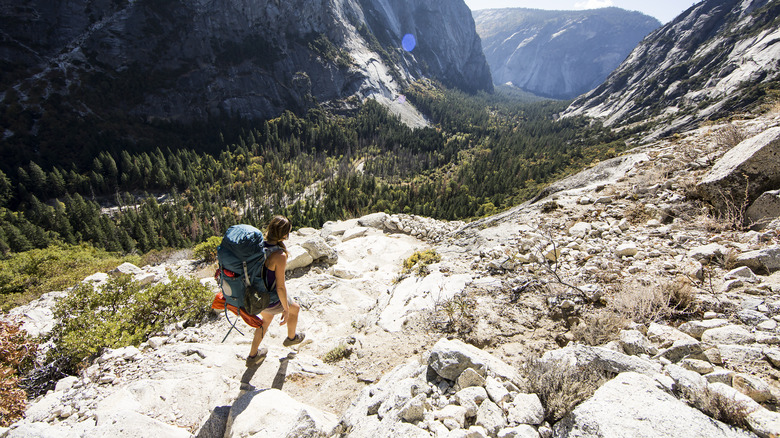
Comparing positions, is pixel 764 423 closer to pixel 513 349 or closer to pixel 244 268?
pixel 513 349

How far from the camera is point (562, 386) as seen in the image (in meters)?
3.04

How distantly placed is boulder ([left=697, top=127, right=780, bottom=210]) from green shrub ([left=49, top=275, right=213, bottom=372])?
13169 millimetres

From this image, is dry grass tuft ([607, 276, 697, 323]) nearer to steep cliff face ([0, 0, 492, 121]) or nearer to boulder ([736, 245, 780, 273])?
boulder ([736, 245, 780, 273])

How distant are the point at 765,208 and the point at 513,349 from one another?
6.29m

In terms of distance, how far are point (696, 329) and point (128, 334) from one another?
9.90 metres

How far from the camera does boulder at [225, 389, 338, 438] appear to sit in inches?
145

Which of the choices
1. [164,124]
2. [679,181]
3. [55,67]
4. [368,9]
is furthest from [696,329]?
[368,9]

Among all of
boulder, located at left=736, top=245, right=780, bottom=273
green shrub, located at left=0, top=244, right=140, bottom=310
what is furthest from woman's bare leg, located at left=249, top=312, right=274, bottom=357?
green shrub, located at left=0, top=244, right=140, bottom=310

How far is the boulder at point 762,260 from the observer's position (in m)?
4.68

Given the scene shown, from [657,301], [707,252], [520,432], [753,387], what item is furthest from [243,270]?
[707,252]

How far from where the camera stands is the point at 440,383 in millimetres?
3852

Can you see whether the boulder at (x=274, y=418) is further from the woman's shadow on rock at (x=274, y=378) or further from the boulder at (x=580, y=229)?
the boulder at (x=580, y=229)

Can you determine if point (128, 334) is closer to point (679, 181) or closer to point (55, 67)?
point (679, 181)

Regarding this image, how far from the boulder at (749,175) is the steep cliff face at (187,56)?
139m
